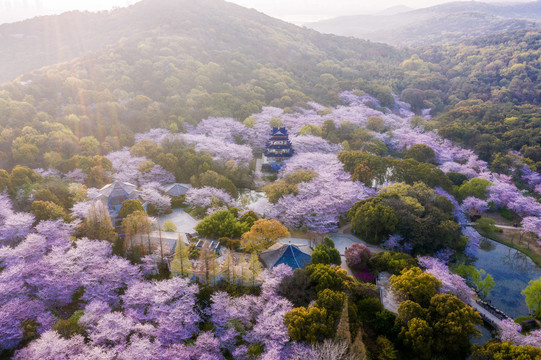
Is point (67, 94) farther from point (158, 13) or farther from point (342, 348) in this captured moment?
point (158, 13)

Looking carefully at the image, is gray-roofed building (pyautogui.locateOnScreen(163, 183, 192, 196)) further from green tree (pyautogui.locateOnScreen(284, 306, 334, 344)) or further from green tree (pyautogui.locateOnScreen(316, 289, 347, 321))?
green tree (pyautogui.locateOnScreen(316, 289, 347, 321))

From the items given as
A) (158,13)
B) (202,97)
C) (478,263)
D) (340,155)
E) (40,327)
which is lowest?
(478,263)

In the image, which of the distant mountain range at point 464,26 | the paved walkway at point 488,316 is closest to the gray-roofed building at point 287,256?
the paved walkway at point 488,316

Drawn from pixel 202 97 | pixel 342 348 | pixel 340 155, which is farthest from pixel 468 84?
pixel 342 348

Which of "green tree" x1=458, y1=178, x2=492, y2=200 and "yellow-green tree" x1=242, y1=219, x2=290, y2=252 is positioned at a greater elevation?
"yellow-green tree" x1=242, y1=219, x2=290, y2=252

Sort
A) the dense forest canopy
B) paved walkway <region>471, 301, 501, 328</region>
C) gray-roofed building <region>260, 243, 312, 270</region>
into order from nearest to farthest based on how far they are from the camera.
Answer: the dense forest canopy
paved walkway <region>471, 301, 501, 328</region>
gray-roofed building <region>260, 243, 312, 270</region>

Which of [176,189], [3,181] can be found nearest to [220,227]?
[176,189]

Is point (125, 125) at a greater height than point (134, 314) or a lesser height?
A: greater

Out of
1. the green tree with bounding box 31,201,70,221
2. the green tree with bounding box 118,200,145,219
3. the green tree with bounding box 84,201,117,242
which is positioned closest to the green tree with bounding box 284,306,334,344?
the green tree with bounding box 84,201,117,242

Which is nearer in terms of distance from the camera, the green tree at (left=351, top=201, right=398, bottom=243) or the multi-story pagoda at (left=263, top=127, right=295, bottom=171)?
the green tree at (left=351, top=201, right=398, bottom=243)
